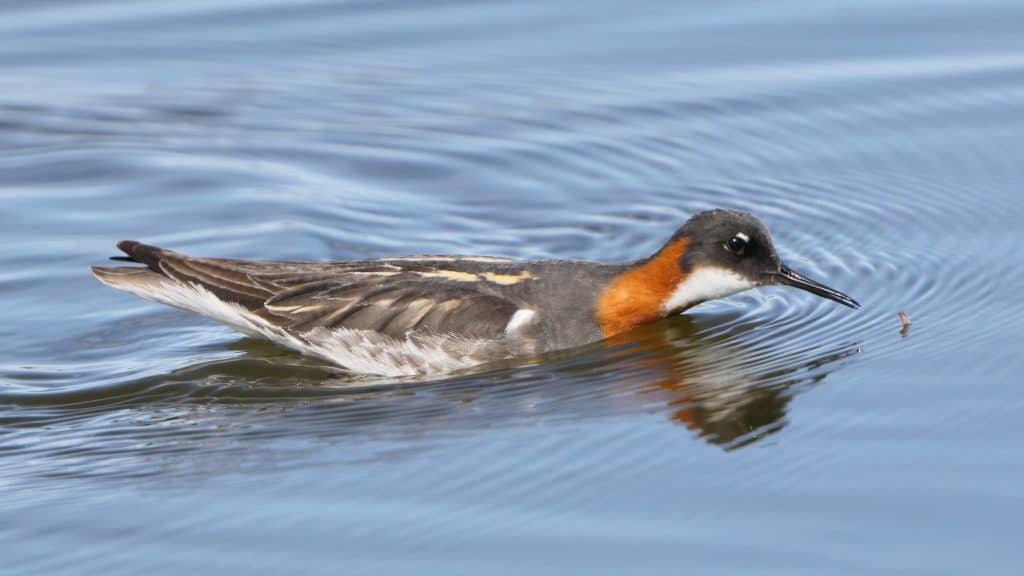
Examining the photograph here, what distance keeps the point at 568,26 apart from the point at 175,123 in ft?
12.3

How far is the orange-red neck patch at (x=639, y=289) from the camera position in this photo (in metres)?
10.4

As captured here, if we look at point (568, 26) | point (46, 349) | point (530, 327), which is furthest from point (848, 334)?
point (568, 26)

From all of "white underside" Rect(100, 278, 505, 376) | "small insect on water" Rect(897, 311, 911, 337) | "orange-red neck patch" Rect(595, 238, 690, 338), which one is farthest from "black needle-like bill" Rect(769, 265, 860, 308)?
"white underside" Rect(100, 278, 505, 376)

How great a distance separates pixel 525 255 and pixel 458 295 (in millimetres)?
1778

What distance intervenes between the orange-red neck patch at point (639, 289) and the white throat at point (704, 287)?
59 millimetres

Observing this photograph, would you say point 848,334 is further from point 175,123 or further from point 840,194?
point 175,123

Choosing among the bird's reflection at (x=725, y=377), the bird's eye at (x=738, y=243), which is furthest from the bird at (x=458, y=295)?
the bird's reflection at (x=725, y=377)

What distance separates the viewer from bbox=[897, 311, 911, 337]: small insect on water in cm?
1018

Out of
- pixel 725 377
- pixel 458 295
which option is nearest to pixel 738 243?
pixel 725 377

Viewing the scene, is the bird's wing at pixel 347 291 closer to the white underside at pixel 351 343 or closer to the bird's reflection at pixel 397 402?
the white underside at pixel 351 343

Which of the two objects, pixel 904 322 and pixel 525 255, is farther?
pixel 525 255

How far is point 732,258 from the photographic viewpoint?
10352 millimetres

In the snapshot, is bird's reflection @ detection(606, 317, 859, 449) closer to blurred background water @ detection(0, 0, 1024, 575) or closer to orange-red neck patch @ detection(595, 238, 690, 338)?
blurred background water @ detection(0, 0, 1024, 575)

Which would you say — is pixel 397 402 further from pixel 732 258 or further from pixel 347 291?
pixel 732 258
